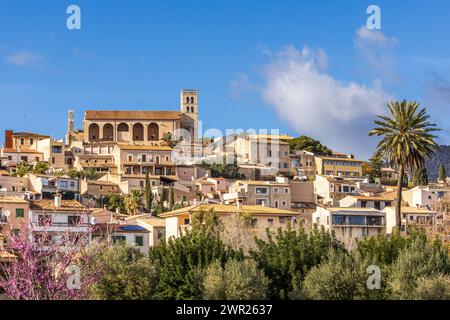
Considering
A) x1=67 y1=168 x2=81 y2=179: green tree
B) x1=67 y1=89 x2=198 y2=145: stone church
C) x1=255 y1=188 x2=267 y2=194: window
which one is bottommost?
x1=255 y1=188 x2=267 y2=194: window

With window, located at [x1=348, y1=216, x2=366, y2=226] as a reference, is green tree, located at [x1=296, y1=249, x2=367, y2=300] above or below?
below

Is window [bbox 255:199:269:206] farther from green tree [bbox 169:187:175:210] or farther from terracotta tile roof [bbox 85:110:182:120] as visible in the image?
terracotta tile roof [bbox 85:110:182:120]

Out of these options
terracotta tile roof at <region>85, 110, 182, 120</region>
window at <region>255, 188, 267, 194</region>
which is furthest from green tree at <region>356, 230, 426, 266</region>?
terracotta tile roof at <region>85, 110, 182, 120</region>

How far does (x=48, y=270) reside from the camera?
54.4 meters

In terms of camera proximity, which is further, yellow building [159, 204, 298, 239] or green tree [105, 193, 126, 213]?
green tree [105, 193, 126, 213]

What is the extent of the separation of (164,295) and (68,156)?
100625 millimetres

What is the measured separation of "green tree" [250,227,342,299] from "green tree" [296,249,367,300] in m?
1.35

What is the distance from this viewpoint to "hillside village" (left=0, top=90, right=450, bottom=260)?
276 ft

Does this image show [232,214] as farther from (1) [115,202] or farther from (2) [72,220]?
(1) [115,202]

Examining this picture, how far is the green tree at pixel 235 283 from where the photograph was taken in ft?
157

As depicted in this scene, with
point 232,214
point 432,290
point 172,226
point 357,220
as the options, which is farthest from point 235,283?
point 357,220

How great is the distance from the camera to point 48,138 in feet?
502

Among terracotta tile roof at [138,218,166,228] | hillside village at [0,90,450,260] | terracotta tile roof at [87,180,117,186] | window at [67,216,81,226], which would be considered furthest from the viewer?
terracotta tile roof at [87,180,117,186]
